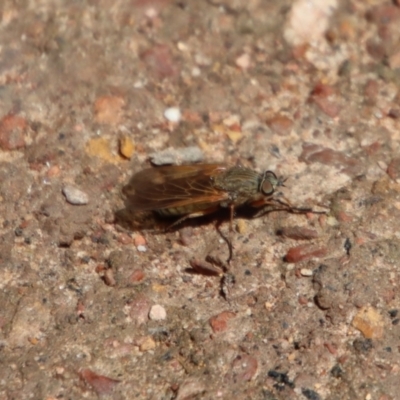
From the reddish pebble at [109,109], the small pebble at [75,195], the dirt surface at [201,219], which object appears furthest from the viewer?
the reddish pebble at [109,109]

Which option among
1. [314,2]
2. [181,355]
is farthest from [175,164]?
[314,2]

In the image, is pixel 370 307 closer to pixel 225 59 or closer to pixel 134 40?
pixel 225 59

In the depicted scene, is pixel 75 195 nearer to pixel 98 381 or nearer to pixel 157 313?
pixel 157 313

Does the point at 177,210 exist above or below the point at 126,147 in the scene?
below

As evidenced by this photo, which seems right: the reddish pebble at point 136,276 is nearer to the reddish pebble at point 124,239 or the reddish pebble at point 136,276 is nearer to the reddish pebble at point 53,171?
the reddish pebble at point 124,239

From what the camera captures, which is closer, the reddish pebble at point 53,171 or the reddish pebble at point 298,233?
the reddish pebble at point 298,233

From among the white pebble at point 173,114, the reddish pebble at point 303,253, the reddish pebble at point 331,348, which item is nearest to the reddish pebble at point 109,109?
the white pebble at point 173,114

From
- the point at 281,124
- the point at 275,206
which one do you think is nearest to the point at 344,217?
the point at 275,206
